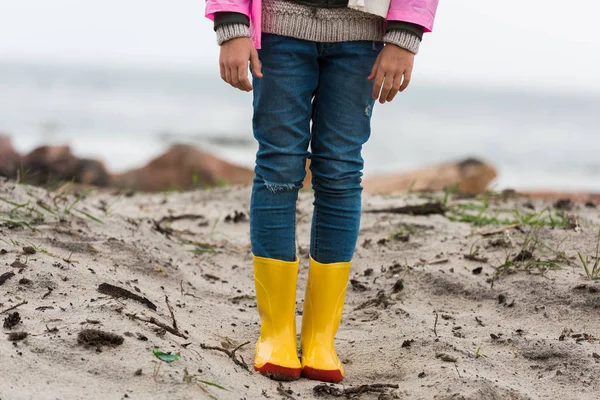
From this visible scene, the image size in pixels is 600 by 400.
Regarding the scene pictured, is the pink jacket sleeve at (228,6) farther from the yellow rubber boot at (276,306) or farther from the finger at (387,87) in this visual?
the yellow rubber boot at (276,306)

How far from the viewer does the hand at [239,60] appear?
2.07 m

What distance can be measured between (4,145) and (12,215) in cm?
575

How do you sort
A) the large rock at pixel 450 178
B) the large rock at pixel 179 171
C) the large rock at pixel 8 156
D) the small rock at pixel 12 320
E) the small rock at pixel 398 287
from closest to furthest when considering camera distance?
the small rock at pixel 12 320 < the small rock at pixel 398 287 < the large rock at pixel 8 156 < the large rock at pixel 450 178 < the large rock at pixel 179 171

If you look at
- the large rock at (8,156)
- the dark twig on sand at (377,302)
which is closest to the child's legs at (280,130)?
the dark twig on sand at (377,302)

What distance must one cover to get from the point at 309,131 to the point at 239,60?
351 mm

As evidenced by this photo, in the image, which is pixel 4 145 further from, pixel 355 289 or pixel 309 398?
pixel 309 398

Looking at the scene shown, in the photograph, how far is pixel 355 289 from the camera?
10.3 feet

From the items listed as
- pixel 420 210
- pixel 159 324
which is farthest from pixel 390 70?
pixel 420 210

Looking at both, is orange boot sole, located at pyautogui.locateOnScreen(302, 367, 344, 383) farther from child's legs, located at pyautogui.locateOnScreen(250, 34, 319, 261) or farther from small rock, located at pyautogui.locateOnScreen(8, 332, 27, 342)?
small rock, located at pyautogui.locateOnScreen(8, 332, 27, 342)

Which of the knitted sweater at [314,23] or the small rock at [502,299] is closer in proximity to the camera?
the knitted sweater at [314,23]

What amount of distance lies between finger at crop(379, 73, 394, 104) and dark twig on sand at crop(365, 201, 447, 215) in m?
2.05

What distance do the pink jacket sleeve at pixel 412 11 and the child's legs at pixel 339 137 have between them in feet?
0.48

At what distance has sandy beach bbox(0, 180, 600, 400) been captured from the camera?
1898 mm

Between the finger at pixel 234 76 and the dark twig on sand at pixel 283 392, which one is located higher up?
the finger at pixel 234 76
